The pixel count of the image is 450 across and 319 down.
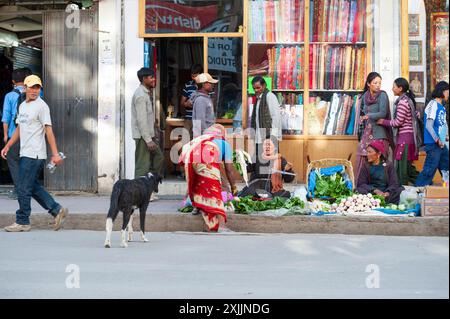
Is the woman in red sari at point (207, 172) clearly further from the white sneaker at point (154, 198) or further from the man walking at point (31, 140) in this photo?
the white sneaker at point (154, 198)

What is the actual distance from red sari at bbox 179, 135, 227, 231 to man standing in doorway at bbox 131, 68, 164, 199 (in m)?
1.82

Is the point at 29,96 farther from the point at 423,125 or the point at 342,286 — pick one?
the point at 423,125

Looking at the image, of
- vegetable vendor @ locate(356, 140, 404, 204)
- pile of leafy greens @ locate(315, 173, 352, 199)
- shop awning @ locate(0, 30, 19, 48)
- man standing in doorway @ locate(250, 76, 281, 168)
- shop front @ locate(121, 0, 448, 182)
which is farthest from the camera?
shop awning @ locate(0, 30, 19, 48)

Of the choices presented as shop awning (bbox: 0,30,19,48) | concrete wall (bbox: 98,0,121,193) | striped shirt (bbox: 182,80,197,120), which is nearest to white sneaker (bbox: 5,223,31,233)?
concrete wall (bbox: 98,0,121,193)

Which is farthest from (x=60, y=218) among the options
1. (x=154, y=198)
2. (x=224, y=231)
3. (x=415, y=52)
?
(x=415, y=52)

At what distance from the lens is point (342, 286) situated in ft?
25.5

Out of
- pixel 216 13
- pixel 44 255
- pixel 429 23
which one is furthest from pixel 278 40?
pixel 44 255

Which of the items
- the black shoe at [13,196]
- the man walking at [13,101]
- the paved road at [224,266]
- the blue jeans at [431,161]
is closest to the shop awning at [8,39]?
the black shoe at [13,196]

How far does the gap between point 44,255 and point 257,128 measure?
517cm

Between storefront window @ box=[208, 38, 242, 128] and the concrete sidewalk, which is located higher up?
storefront window @ box=[208, 38, 242, 128]

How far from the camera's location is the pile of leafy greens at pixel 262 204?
39.1 feet

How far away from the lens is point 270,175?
13.0 metres

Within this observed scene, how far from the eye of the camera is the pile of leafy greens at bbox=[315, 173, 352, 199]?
41.2ft

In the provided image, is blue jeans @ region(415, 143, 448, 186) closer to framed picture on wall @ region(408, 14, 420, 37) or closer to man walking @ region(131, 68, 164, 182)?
framed picture on wall @ region(408, 14, 420, 37)
